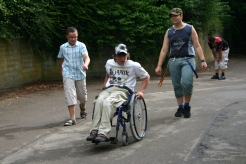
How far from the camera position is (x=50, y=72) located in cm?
1589

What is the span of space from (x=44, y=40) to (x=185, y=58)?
725cm

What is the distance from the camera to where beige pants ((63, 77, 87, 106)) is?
8430 mm

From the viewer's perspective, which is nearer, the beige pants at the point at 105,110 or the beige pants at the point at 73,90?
the beige pants at the point at 105,110

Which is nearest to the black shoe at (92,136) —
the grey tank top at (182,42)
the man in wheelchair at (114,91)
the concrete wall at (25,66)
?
the man in wheelchair at (114,91)

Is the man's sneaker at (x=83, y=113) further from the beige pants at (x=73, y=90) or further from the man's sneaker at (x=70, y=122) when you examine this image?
the man's sneaker at (x=70, y=122)

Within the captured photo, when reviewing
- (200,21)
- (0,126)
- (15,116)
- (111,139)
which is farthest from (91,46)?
(111,139)

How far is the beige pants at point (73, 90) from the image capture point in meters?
8.43

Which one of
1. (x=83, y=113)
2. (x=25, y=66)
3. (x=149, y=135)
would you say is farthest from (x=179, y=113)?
(x=25, y=66)

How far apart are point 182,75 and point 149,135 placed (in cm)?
163

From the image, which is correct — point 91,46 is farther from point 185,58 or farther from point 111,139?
point 111,139

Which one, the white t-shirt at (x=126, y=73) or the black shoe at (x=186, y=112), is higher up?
the white t-shirt at (x=126, y=73)

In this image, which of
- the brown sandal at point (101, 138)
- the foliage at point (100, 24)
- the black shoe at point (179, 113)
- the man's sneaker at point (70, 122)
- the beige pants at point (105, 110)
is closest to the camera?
the brown sandal at point (101, 138)

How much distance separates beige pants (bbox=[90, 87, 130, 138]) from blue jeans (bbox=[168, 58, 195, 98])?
2.01m

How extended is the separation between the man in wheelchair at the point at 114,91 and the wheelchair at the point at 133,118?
0.09 meters
